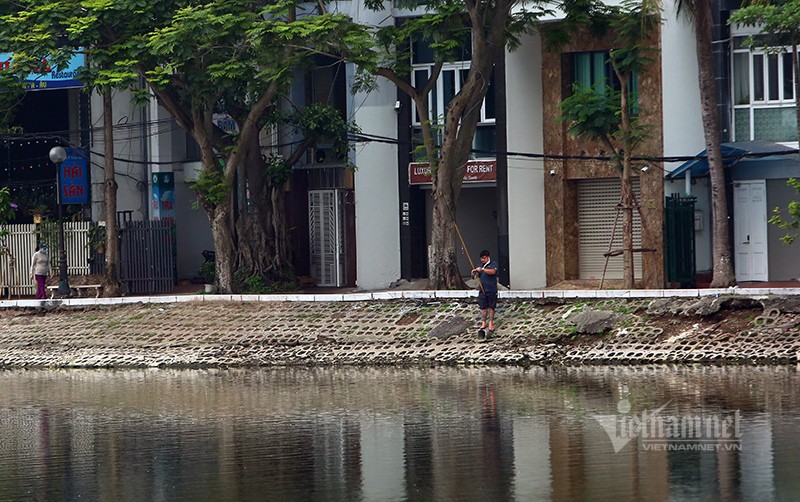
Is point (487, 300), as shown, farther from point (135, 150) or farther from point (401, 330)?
point (135, 150)

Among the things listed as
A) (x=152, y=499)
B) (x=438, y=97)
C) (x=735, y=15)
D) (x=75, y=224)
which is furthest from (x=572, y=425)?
(x=75, y=224)

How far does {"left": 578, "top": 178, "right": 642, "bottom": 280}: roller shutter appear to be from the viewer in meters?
32.2

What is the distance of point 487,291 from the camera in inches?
945

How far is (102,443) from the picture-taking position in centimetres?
1630

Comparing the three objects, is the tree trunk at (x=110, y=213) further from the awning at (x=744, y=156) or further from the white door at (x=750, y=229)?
the white door at (x=750, y=229)

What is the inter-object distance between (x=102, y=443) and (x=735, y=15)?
16.4 metres

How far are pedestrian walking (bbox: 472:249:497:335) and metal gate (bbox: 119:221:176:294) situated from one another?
12.3 m

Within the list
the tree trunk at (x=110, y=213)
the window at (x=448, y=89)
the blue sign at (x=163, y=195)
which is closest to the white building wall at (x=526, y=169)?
the window at (x=448, y=89)

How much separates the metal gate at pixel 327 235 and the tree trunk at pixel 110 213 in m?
6.16

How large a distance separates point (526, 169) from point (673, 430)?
17.9 metres

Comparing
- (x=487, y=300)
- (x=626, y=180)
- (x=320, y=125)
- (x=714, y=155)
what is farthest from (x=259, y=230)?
(x=714, y=155)

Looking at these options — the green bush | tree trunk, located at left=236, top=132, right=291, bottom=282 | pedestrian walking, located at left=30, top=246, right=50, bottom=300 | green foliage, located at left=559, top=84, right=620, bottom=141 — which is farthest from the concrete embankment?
the green bush

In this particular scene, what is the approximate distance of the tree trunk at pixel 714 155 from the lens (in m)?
27.1

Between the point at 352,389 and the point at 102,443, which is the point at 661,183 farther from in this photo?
the point at 102,443
